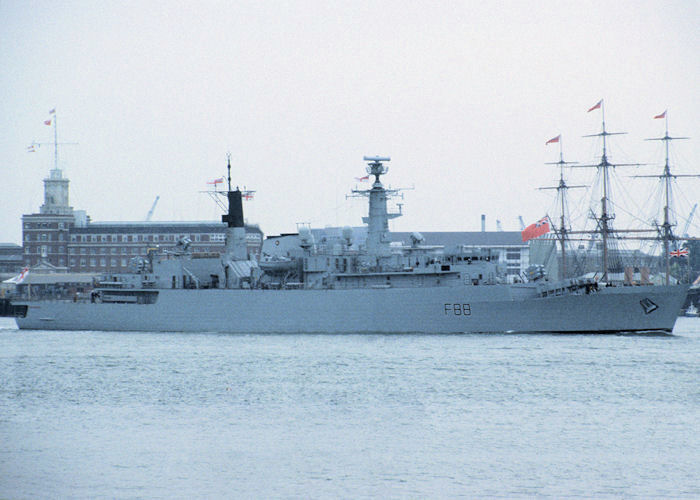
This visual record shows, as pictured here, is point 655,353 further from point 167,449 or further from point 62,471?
point 62,471

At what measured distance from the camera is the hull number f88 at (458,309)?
4200cm

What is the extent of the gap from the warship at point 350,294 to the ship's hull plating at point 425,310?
0.05 meters

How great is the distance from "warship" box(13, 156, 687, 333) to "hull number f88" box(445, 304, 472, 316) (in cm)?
5

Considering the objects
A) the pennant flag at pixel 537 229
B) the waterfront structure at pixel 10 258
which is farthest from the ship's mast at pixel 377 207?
the waterfront structure at pixel 10 258

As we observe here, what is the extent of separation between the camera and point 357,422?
2217cm

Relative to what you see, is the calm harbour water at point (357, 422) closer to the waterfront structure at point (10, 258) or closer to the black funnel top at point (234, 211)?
the black funnel top at point (234, 211)

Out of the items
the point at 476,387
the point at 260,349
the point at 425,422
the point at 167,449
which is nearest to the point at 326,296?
the point at 260,349

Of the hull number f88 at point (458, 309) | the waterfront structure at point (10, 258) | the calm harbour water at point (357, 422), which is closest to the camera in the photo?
the calm harbour water at point (357, 422)

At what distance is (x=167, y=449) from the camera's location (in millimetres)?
19406

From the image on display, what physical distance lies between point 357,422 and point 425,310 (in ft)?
68.4

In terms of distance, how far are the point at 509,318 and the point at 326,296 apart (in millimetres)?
9086

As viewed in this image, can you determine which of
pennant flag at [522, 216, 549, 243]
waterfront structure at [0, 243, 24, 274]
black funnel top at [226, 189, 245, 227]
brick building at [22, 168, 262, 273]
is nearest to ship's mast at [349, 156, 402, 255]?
black funnel top at [226, 189, 245, 227]

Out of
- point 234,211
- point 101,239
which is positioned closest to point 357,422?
point 234,211

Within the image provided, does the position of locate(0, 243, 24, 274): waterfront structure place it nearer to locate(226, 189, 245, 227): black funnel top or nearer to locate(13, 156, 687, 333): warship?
locate(13, 156, 687, 333): warship
